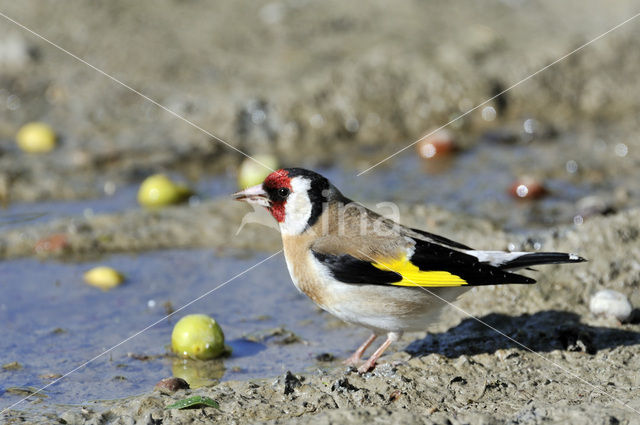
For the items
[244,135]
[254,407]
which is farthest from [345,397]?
[244,135]

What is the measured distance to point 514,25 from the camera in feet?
33.1

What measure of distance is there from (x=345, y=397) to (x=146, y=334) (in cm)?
151

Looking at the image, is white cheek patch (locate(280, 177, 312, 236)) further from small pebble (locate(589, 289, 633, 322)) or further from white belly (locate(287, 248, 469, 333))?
small pebble (locate(589, 289, 633, 322))

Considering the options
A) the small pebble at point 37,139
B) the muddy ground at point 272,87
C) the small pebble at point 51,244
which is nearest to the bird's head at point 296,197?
the small pebble at point 51,244

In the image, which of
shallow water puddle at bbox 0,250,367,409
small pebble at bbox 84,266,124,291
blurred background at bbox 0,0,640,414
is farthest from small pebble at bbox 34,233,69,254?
small pebble at bbox 84,266,124,291

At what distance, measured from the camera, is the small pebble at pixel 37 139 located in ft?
25.3

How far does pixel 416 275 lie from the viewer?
420 centimetres

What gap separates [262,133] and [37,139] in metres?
2.09

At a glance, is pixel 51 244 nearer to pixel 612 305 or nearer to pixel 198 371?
pixel 198 371

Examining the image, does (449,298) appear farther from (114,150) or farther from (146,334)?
(114,150)

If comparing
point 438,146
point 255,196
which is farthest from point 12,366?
point 438,146

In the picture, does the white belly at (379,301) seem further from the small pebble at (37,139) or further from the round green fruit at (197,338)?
the small pebble at (37,139)

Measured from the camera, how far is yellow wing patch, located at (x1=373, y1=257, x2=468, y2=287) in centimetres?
416

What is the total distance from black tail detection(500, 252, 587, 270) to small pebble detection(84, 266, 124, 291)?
2597 mm
